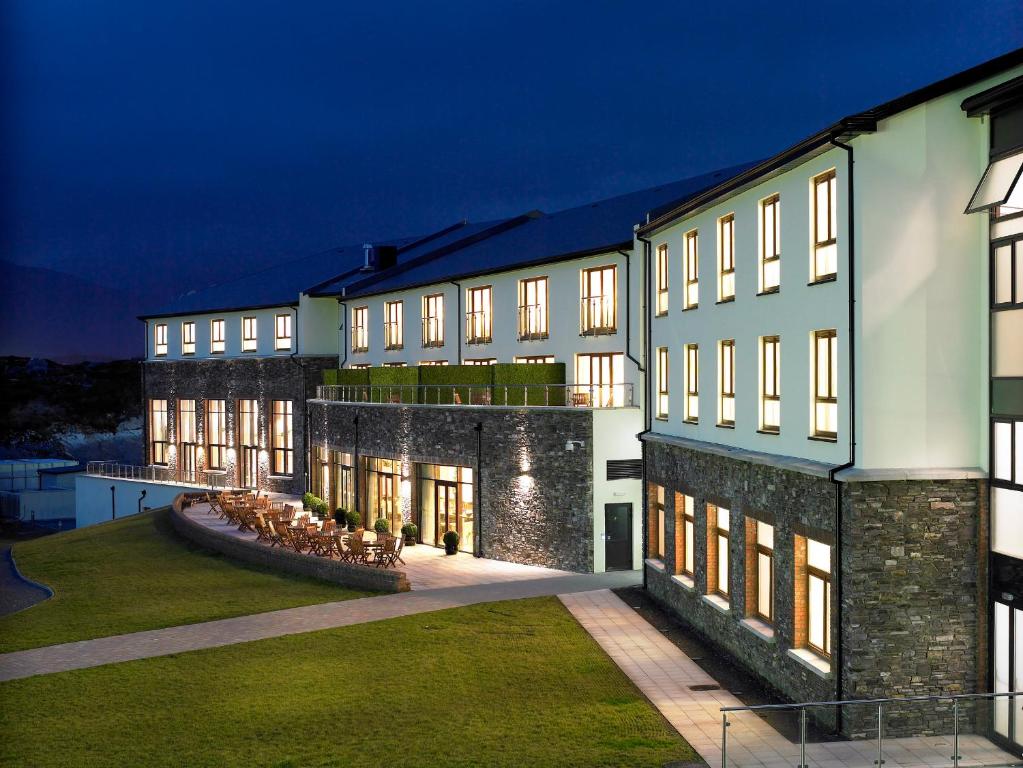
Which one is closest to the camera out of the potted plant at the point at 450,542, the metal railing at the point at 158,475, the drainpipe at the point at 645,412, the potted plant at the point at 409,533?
the drainpipe at the point at 645,412

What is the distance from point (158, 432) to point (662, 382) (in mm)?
33761

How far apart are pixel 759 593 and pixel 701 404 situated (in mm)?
4321

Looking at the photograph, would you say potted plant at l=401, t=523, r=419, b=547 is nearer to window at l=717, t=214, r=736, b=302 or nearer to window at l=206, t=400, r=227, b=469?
window at l=717, t=214, r=736, b=302

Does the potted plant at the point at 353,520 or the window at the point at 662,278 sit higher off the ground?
the window at the point at 662,278

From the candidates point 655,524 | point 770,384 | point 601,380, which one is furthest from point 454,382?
point 770,384

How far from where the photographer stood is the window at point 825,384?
45.8ft

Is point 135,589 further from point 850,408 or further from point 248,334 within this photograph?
point 248,334

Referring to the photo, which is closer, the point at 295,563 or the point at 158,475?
the point at 295,563

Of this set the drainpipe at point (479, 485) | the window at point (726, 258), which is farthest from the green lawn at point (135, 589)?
the window at point (726, 258)

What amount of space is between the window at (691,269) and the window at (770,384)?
368 cm

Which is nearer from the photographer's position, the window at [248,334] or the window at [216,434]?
the window at [248,334]

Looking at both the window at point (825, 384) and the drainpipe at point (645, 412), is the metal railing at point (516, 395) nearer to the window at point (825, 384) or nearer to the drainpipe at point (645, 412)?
the drainpipe at point (645, 412)

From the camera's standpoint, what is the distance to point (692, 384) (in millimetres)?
20812

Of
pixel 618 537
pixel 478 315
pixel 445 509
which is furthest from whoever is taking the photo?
pixel 478 315
